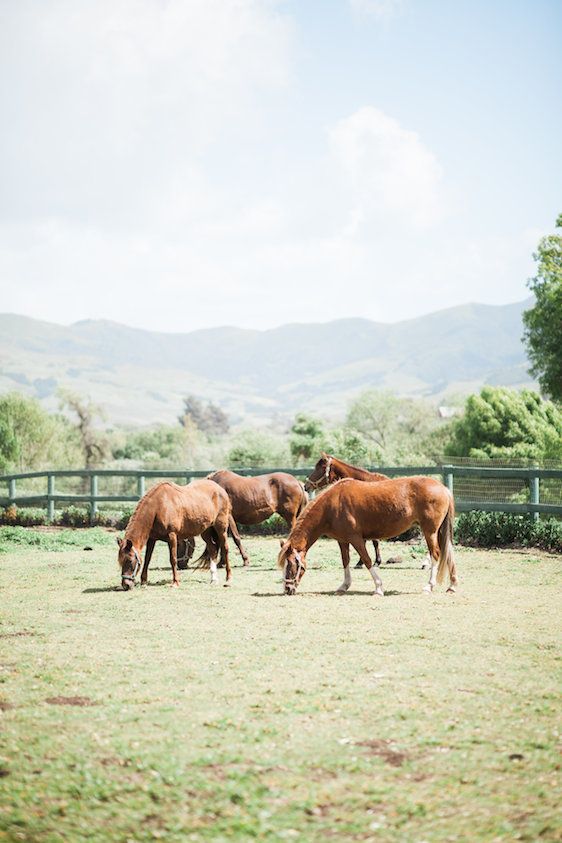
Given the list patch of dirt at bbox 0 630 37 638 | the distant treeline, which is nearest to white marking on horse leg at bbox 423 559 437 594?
patch of dirt at bbox 0 630 37 638

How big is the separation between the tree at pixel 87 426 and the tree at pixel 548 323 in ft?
114

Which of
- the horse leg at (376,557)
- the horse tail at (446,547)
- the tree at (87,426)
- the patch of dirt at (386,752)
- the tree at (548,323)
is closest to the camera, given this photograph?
the patch of dirt at (386,752)

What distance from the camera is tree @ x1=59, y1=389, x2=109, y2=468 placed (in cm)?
6562

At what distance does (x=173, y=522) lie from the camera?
38.7 feet

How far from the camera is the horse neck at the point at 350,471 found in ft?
46.0

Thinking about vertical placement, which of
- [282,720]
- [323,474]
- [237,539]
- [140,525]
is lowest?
[282,720]

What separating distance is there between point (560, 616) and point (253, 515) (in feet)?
24.9

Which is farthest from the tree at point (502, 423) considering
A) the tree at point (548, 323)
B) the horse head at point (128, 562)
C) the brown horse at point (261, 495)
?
the horse head at point (128, 562)

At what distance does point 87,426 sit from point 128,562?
5921 centimetres

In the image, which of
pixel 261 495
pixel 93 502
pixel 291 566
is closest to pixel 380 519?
pixel 291 566

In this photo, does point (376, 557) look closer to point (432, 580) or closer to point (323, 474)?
point (323, 474)

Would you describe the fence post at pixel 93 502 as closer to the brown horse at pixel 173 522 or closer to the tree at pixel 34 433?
the brown horse at pixel 173 522

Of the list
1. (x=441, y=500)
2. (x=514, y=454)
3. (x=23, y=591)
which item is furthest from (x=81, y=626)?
(x=514, y=454)

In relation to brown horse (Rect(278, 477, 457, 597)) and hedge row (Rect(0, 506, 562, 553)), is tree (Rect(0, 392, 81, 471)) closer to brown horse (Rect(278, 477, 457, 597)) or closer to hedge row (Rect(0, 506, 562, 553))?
hedge row (Rect(0, 506, 562, 553))
